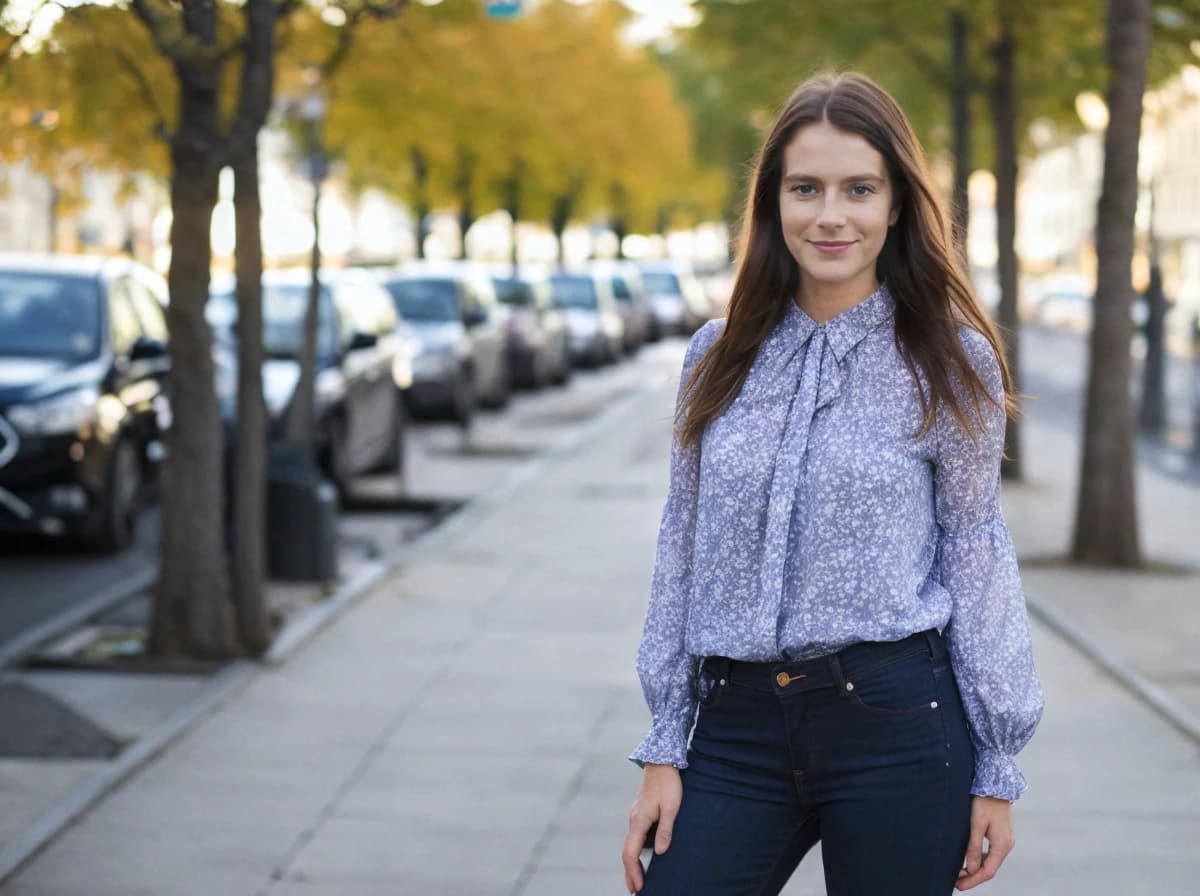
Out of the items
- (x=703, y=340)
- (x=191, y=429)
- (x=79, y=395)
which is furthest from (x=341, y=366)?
(x=703, y=340)

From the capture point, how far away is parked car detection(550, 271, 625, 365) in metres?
36.4

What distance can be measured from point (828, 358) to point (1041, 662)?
6.21 metres

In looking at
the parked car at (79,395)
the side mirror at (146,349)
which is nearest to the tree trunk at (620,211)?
the parked car at (79,395)

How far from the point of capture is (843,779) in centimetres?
294

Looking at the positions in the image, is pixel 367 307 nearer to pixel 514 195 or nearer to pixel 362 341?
pixel 362 341

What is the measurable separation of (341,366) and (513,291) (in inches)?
579

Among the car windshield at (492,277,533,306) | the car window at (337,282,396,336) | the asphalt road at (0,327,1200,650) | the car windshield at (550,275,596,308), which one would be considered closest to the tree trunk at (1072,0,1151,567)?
the asphalt road at (0,327,1200,650)

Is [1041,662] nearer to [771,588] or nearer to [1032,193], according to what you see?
[771,588]

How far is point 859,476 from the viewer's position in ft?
9.68

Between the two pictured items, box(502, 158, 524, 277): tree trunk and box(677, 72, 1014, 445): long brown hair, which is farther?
box(502, 158, 524, 277): tree trunk

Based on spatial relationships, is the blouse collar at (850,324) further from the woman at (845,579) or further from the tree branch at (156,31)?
the tree branch at (156,31)

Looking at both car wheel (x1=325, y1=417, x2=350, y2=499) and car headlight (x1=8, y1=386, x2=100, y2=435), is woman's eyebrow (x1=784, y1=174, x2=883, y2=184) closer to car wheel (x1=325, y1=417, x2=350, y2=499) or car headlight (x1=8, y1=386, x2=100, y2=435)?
car headlight (x1=8, y1=386, x2=100, y2=435)

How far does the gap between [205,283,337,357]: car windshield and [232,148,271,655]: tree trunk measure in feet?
18.8

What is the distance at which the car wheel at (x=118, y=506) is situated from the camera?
1225cm
